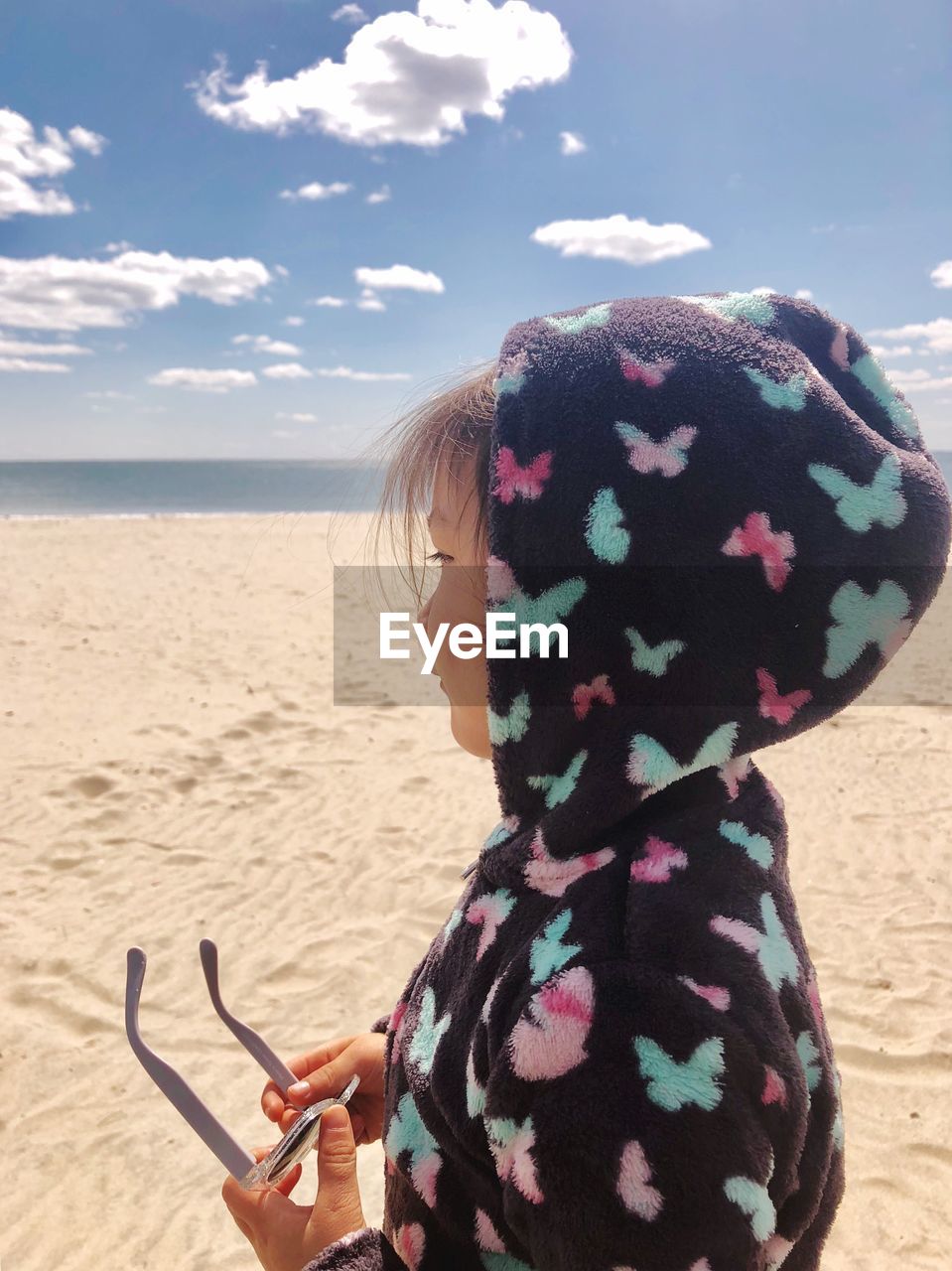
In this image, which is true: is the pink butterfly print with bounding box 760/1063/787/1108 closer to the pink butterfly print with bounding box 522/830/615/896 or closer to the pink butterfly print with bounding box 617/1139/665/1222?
the pink butterfly print with bounding box 617/1139/665/1222

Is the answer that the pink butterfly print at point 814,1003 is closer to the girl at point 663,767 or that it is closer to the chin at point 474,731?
the girl at point 663,767

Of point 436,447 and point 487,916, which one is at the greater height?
point 436,447

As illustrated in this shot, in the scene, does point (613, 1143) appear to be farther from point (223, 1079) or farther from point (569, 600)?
point (223, 1079)

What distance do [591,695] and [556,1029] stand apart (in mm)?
348

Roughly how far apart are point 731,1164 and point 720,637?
1.66 feet

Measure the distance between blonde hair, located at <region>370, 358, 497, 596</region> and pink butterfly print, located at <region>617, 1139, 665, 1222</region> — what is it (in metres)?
0.71

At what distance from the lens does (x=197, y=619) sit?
31.6ft

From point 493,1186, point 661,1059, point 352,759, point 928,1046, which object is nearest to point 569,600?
point 661,1059

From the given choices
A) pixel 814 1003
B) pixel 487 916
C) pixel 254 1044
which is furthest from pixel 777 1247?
pixel 254 1044

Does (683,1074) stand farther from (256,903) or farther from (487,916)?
(256,903)

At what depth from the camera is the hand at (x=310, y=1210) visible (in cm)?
130

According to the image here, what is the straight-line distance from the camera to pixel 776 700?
1021 millimetres

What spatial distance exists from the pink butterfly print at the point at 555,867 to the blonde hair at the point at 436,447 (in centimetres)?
40

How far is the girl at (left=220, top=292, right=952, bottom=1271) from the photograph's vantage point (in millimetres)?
847
